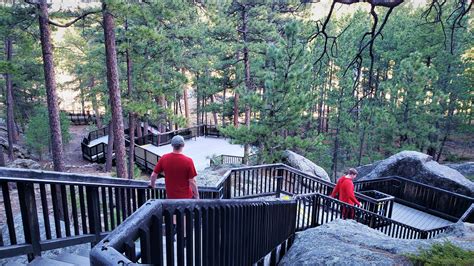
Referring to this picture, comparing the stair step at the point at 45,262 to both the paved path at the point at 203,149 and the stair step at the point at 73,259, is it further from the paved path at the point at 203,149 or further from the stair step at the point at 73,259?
the paved path at the point at 203,149

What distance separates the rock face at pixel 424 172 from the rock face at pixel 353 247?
7.91 metres

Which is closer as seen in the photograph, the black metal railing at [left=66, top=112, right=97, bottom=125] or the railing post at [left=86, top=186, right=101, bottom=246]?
the railing post at [left=86, top=186, right=101, bottom=246]

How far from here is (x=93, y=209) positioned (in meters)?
3.64

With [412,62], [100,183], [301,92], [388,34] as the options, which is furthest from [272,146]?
[388,34]

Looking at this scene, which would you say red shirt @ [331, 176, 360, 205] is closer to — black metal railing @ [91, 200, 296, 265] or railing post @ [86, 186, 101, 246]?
black metal railing @ [91, 200, 296, 265]

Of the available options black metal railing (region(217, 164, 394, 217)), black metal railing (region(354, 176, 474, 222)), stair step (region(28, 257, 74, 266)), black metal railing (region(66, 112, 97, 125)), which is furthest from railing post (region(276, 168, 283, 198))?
black metal railing (region(66, 112, 97, 125))

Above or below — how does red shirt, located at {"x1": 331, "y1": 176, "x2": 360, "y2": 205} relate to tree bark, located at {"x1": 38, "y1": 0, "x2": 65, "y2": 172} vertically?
below

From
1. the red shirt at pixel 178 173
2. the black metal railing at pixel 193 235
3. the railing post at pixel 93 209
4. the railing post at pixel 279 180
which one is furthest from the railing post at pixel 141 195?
the railing post at pixel 279 180

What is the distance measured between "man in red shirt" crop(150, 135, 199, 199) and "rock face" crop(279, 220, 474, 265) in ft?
5.40

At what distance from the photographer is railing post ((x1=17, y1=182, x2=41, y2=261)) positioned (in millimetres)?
2848

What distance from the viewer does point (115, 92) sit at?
1036cm

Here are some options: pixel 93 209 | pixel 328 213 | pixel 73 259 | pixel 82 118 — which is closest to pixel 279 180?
pixel 328 213

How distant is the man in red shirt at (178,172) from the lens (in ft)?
13.9

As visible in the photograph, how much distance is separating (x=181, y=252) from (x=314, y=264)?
2.11 m
